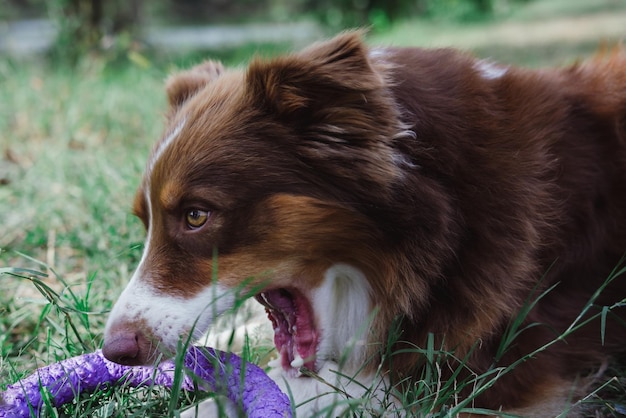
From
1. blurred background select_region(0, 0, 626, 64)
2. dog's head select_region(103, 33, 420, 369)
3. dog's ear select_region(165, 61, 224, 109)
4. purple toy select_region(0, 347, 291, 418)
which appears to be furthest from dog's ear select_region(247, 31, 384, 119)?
blurred background select_region(0, 0, 626, 64)

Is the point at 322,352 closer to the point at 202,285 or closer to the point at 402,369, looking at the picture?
the point at 402,369

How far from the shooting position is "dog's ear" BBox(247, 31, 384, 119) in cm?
229

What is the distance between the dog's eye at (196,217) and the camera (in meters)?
2.38

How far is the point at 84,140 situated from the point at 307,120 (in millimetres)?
3969

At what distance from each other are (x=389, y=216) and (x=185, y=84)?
1.20 m

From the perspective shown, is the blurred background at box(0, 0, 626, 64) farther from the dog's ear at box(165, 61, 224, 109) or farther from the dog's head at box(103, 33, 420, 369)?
the dog's head at box(103, 33, 420, 369)

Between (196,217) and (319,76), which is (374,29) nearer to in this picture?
(319,76)

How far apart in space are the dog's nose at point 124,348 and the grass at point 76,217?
4.7 inches

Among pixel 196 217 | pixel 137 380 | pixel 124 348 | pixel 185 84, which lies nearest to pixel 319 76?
pixel 196 217

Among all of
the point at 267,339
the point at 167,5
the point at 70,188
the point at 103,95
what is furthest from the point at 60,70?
the point at 167,5

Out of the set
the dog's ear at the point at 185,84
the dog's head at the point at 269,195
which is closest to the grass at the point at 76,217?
the dog's head at the point at 269,195

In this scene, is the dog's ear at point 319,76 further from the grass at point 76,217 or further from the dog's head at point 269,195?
the grass at point 76,217

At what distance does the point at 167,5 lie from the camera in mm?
A: 24844

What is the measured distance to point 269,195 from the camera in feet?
7.80
